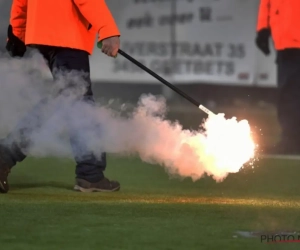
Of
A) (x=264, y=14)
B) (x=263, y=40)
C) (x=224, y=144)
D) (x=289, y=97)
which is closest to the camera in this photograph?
(x=224, y=144)

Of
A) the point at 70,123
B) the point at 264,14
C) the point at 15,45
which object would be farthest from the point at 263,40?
the point at 70,123

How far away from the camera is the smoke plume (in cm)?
710

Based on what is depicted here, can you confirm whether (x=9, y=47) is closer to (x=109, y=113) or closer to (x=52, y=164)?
(x=109, y=113)

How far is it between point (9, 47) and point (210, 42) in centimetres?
564

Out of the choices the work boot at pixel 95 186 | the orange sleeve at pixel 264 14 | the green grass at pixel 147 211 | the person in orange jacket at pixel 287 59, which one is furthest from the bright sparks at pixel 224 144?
the orange sleeve at pixel 264 14

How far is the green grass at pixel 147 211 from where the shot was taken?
17.1 ft

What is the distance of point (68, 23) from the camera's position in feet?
23.0

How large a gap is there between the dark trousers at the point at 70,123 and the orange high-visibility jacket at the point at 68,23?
93 millimetres

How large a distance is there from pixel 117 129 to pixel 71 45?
810mm

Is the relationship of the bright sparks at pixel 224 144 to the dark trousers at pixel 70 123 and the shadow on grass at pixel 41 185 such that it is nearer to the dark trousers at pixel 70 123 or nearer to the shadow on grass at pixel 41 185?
the dark trousers at pixel 70 123

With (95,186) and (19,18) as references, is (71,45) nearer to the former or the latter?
(19,18)

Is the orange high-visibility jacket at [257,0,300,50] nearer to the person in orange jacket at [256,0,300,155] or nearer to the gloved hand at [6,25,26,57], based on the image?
the person in orange jacket at [256,0,300,155]

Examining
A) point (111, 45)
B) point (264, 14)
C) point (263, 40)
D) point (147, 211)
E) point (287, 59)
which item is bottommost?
point (147, 211)

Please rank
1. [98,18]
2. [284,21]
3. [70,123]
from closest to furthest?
1. [98,18]
2. [70,123]
3. [284,21]
